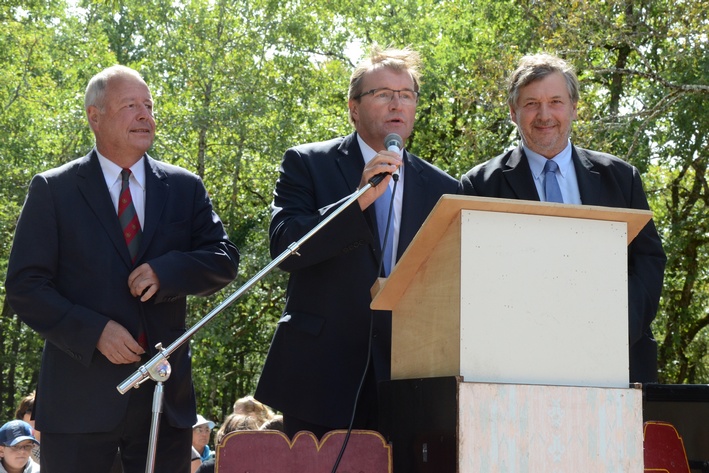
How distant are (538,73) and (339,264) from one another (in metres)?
1.06

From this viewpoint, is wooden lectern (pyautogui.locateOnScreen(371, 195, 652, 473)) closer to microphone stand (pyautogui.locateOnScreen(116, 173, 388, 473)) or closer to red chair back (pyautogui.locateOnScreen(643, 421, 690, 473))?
microphone stand (pyautogui.locateOnScreen(116, 173, 388, 473))

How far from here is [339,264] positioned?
11.7ft

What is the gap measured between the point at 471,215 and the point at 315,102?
54.9 ft

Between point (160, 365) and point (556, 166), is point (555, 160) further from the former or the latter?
point (160, 365)

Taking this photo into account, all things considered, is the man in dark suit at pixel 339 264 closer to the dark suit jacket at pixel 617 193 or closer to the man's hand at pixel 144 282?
the dark suit jacket at pixel 617 193

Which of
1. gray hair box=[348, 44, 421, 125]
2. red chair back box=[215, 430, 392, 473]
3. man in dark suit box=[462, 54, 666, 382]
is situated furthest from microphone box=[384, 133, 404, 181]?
red chair back box=[215, 430, 392, 473]

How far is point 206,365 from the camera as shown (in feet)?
57.0

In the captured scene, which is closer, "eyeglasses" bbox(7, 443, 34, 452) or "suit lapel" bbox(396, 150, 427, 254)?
"suit lapel" bbox(396, 150, 427, 254)

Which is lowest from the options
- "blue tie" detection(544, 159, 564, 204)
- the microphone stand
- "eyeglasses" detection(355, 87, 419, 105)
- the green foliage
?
the microphone stand

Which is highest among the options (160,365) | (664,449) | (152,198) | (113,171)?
(113,171)

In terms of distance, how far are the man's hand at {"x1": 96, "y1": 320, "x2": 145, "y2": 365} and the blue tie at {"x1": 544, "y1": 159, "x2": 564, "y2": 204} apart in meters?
1.56

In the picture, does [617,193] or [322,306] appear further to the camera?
[617,193]

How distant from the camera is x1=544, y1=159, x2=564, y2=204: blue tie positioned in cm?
365

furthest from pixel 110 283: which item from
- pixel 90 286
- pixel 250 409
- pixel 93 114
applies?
pixel 250 409
